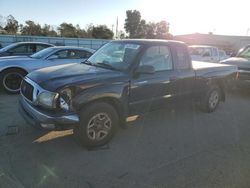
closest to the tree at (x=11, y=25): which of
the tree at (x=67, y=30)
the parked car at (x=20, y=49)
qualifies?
the tree at (x=67, y=30)

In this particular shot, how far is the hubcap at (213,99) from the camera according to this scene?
6.49 metres

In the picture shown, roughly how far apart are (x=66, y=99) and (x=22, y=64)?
461cm

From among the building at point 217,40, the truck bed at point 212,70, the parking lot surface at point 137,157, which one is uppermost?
the building at point 217,40

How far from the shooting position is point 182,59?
540 centimetres

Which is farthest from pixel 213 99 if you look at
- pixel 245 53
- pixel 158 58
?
pixel 245 53

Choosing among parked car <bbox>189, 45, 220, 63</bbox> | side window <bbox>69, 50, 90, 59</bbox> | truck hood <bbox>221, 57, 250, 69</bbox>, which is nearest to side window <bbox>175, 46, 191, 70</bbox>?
truck hood <bbox>221, 57, 250, 69</bbox>

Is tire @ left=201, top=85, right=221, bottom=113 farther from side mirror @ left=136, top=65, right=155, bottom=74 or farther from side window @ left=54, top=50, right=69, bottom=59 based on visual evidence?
side window @ left=54, top=50, right=69, bottom=59

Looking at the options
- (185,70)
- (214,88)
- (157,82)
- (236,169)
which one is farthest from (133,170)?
(214,88)

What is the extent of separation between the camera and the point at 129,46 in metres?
4.83

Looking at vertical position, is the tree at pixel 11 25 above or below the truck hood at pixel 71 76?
above

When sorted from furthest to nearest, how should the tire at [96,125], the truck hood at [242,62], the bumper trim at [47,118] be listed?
1. the truck hood at [242,62]
2. the tire at [96,125]
3. the bumper trim at [47,118]

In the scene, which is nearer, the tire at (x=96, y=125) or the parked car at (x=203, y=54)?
the tire at (x=96, y=125)

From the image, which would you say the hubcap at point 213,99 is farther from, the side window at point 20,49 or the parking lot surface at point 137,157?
the side window at point 20,49

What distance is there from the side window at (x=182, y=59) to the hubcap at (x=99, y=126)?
2007 mm
